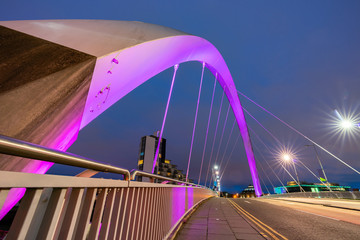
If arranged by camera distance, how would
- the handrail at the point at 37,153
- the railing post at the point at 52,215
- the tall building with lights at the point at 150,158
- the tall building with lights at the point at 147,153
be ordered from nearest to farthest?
1. the handrail at the point at 37,153
2. the railing post at the point at 52,215
3. the tall building with lights at the point at 150,158
4. the tall building with lights at the point at 147,153

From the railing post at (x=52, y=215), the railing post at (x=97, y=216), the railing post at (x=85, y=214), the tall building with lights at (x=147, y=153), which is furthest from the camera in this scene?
the tall building with lights at (x=147, y=153)

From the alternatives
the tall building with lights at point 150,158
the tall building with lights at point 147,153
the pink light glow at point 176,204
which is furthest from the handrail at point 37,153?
the tall building with lights at point 147,153

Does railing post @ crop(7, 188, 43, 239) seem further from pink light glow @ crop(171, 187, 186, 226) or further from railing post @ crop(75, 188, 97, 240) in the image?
pink light glow @ crop(171, 187, 186, 226)

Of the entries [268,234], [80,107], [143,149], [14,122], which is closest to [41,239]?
[14,122]

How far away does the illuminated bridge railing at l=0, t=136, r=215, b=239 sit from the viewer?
0.96 metres

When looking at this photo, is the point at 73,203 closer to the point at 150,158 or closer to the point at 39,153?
the point at 39,153

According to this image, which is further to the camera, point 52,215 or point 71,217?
point 71,217

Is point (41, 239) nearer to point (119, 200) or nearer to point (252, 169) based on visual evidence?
point (119, 200)

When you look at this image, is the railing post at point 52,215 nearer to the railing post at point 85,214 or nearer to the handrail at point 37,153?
the handrail at point 37,153

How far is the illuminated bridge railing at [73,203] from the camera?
958 mm

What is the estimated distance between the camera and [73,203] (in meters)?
1.36

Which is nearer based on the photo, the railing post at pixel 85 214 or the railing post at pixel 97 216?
the railing post at pixel 85 214

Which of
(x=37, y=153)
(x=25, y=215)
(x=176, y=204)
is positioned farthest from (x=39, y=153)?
(x=176, y=204)

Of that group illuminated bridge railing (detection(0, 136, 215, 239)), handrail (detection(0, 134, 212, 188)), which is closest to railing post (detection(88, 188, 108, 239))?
illuminated bridge railing (detection(0, 136, 215, 239))
